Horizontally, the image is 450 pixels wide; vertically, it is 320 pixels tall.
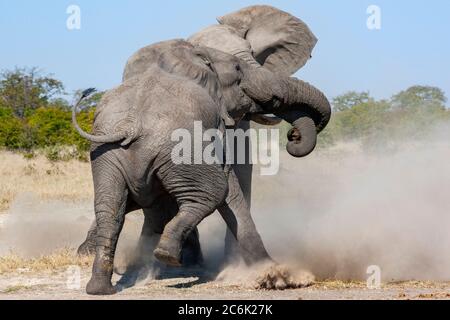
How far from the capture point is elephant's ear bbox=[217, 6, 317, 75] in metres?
9.96

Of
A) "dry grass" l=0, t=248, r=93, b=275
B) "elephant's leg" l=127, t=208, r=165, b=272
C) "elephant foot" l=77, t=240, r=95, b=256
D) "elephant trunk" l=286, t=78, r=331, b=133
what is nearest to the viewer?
"dry grass" l=0, t=248, r=93, b=275

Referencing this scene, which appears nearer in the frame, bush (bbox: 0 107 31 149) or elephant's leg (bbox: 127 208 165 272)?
elephant's leg (bbox: 127 208 165 272)

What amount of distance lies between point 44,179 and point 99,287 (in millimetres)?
8600

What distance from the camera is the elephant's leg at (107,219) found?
6809mm

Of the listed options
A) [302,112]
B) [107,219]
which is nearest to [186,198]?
[107,219]

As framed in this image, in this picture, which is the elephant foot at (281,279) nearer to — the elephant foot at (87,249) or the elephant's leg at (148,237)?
the elephant's leg at (148,237)

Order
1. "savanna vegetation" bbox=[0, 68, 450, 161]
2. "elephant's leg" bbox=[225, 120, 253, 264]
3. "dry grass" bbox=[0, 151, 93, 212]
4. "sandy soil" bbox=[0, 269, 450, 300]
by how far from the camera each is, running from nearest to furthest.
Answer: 1. "sandy soil" bbox=[0, 269, 450, 300]
2. "elephant's leg" bbox=[225, 120, 253, 264]
3. "dry grass" bbox=[0, 151, 93, 212]
4. "savanna vegetation" bbox=[0, 68, 450, 161]

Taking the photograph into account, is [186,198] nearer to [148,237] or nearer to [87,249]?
[148,237]

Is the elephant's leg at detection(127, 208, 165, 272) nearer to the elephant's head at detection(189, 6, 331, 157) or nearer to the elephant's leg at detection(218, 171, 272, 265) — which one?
the elephant's leg at detection(218, 171, 272, 265)

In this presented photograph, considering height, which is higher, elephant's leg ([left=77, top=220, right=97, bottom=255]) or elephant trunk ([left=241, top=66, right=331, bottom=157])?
elephant trunk ([left=241, top=66, right=331, bottom=157])

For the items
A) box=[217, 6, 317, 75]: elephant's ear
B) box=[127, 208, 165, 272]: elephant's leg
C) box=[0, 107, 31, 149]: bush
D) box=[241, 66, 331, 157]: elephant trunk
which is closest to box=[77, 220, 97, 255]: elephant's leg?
box=[127, 208, 165, 272]: elephant's leg

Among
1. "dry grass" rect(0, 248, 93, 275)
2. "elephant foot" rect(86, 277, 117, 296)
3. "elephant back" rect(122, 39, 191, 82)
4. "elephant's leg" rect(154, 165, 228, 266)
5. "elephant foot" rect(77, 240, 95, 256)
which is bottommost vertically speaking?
"elephant foot" rect(86, 277, 117, 296)

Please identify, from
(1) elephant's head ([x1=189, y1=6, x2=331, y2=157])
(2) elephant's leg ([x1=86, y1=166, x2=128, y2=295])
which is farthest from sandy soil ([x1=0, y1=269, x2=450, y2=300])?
(1) elephant's head ([x1=189, y1=6, x2=331, y2=157])

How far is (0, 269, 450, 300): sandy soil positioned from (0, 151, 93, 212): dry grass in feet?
15.2
